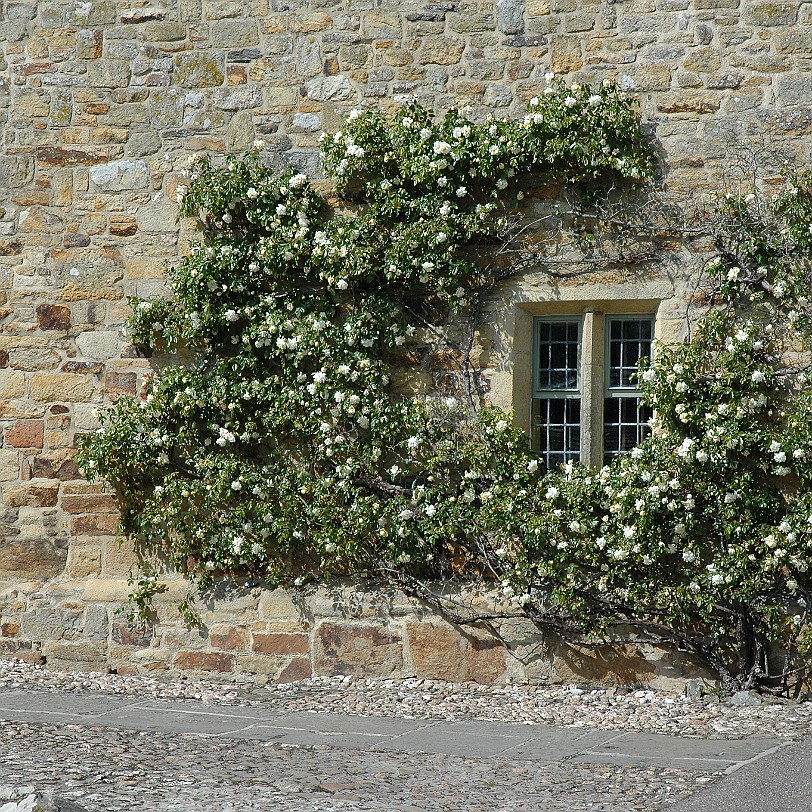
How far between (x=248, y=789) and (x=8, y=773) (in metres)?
1.07

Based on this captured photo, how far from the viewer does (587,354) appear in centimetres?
682

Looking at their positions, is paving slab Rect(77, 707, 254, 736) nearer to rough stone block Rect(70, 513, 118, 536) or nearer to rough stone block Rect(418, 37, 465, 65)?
rough stone block Rect(70, 513, 118, 536)

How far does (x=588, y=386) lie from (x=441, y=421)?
3.13 feet

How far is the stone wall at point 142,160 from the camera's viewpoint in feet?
22.7

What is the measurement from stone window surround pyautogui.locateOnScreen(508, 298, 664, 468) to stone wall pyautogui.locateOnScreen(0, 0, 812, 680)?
8cm

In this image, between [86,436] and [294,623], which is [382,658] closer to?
[294,623]

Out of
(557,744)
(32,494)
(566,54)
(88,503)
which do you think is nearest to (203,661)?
(88,503)

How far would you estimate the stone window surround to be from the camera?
6793mm

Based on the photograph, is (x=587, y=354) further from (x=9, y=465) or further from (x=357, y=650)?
(x=9, y=465)

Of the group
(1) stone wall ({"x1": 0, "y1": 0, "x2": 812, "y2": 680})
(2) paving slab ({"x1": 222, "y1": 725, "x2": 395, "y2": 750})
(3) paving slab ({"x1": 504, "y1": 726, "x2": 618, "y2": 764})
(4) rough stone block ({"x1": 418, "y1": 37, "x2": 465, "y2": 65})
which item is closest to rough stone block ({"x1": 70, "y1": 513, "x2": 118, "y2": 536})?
(1) stone wall ({"x1": 0, "y1": 0, "x2": 812, "y2": 680})

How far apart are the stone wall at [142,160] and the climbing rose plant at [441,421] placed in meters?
0.24

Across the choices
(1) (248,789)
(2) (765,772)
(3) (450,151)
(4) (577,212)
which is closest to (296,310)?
(3) (450,151)

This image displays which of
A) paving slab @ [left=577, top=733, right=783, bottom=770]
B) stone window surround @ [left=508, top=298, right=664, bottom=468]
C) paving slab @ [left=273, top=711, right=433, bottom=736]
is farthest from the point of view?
stone window surround @ [left=508, top=298, right=664, bottom=468]

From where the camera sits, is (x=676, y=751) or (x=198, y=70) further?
(x=198, y=70)
